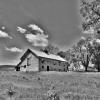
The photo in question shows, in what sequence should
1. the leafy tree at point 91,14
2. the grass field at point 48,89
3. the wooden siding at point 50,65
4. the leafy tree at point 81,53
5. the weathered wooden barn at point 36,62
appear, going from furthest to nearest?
the leafy tree at point 81,53
the wooden siding at point 50,65
the weathered wooden barn at point 36,62
the leafy tree at point 91,14
the grass field at point 48,89

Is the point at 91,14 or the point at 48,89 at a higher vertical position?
A: the point at 91,14

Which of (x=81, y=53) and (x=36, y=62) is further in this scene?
(x=81, y=53)

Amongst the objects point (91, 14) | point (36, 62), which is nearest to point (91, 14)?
point (91, 14)

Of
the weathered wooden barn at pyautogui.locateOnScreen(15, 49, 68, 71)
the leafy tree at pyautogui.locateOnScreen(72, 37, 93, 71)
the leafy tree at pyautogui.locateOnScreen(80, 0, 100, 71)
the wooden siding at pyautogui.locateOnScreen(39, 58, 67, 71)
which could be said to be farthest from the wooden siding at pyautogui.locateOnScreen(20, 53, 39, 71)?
the leafy tree at pyautogui.locateOnScreen(80, 0, 100, 71)

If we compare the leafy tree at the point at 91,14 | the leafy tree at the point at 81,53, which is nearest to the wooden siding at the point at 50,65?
the leafy tree at the point at 81,53

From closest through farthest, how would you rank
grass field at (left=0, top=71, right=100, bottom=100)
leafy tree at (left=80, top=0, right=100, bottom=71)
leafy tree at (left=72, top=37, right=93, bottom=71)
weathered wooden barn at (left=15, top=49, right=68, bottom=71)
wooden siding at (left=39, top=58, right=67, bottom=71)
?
1. grass field at (left=0, top=71, right=100, bottom=100)
2. leafy tree at (left=80, top=0, right=100, bottom=71)
3. weathered wooden barn at (left=15, top=49, right=68, bottom=71)
4. wooden siding at (left=39, top=58, right=67, bottom=71)
5. leafy tree at (left=72, top=37, right=93, bottom=71)

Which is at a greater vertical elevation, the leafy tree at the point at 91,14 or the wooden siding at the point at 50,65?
the leafy tree at the point at 91,14

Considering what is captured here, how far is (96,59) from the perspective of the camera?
7031 cm

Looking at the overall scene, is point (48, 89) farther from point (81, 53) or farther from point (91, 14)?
point (81, 53)

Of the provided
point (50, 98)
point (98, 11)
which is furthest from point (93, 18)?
point (50, 98)

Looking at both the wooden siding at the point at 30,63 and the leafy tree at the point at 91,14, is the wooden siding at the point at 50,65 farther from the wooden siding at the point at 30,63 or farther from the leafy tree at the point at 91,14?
the leafy tree at the point at 91,14

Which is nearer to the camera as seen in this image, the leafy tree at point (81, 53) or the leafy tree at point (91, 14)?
the leafy tree at point (91, 14)

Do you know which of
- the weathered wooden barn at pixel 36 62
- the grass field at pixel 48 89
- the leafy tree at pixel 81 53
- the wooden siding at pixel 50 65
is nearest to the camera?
the grass field at pixel 48 89

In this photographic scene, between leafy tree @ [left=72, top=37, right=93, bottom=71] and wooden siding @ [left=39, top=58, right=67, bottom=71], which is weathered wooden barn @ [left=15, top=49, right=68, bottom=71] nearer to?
wooden siding @ [left=39, top=58, right=67, bottom=71]
